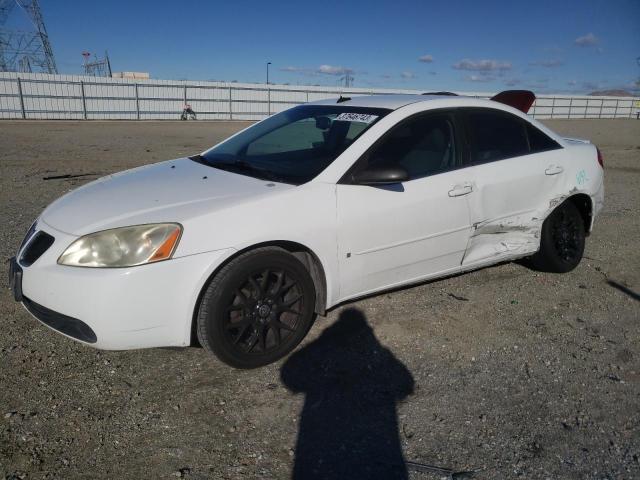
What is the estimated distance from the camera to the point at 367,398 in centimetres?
277

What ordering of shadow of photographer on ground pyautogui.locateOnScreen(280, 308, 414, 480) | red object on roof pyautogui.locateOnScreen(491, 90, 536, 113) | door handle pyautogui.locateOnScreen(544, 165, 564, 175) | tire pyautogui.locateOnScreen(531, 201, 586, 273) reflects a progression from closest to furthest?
shadow of photographer on ground pyautogui.locateOnScreen(280, 308, 414, 480), door handle pyautogui.locateOnScreen(544, 165, 564, 175), tire pyautogui.locateOnScreen(531, 201, 586, 273), red object on roof pyautogui.locateOnScreen(491, 90, 536, 113)

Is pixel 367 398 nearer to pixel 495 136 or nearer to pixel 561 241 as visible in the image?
pixel 495 136

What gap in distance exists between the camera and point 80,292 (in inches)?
103

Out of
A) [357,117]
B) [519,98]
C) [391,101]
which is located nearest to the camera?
[357,117]

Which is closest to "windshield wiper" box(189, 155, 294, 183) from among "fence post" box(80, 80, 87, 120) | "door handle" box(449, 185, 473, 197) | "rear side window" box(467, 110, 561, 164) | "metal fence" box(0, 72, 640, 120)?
"door handle" box(449, 185, 473, 197)

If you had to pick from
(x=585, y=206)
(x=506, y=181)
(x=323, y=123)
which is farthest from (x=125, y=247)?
(x=585, y=206)

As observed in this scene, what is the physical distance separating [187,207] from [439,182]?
173 centimetres

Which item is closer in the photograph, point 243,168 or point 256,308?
point 256,308

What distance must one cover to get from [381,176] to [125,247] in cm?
153

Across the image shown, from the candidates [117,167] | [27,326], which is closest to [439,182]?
[27,326]

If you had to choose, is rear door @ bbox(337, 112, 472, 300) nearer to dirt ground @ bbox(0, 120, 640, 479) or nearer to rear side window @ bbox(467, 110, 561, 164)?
rear side window @ bbox(467, 110, 561, 164)

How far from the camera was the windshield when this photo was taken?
11.1 ft

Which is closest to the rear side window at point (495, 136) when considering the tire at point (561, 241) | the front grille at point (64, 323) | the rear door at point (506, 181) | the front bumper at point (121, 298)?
the rear door at point (506, 181)

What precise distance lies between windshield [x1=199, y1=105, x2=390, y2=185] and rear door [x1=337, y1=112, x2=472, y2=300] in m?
0.23
